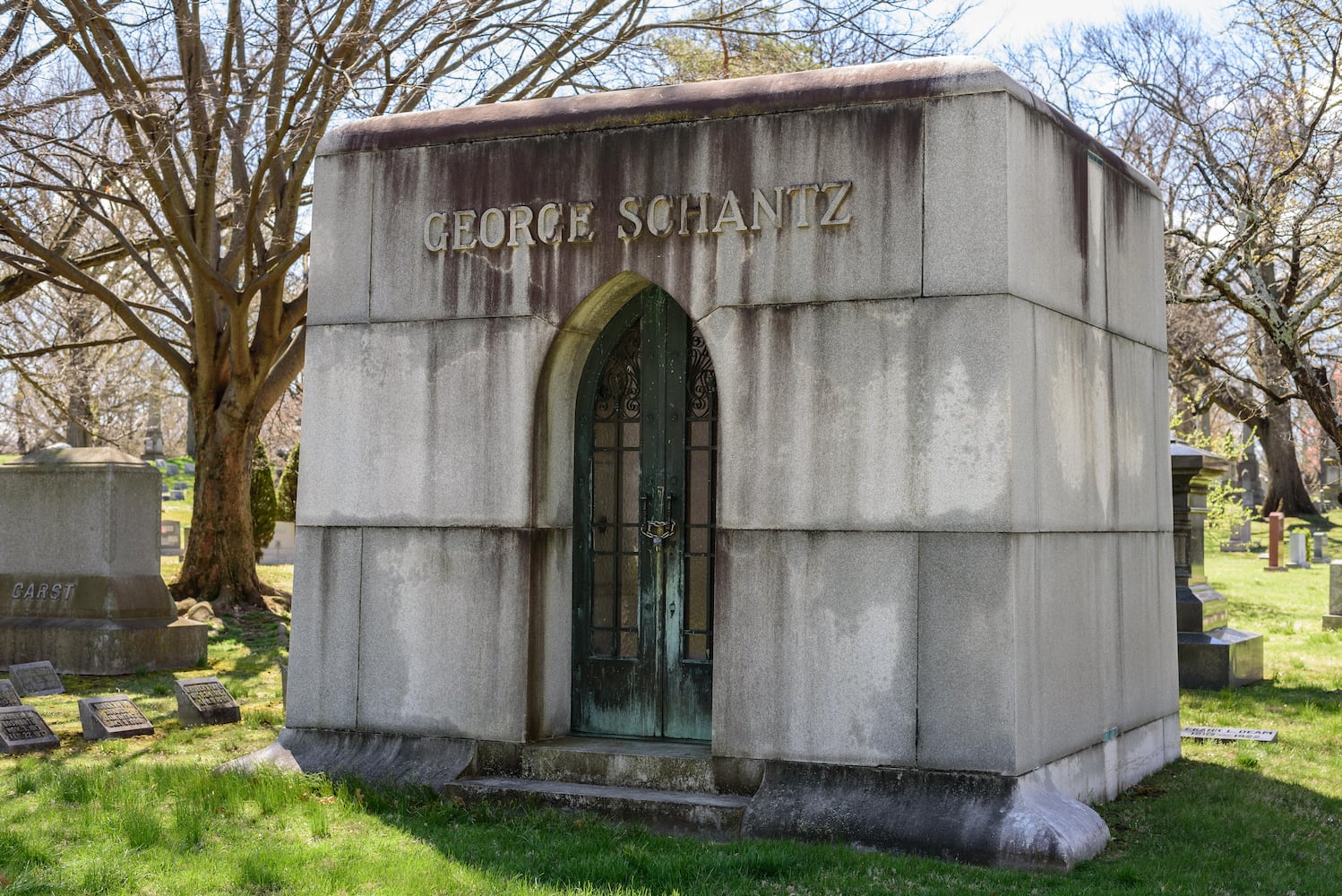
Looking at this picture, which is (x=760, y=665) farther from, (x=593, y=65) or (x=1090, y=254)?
(x=593, y=65)

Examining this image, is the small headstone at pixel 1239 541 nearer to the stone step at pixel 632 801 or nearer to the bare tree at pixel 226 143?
the bare tree at pixel 226 143

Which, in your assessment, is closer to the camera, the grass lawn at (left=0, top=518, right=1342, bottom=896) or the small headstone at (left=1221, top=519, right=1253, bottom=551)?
the grass lawn at (left=0, top=518, right=1342, bottom=896)

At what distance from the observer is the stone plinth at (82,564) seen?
13.1 meters

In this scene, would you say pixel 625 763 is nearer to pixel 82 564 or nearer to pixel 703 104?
pixel 703 104

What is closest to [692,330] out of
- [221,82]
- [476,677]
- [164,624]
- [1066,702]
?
[476,677]

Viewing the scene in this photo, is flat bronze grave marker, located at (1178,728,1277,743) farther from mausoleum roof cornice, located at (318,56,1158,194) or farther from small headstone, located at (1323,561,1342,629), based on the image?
small headstone, located at (1323,561,1342,629)

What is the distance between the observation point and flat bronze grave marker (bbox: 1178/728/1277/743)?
962 cm

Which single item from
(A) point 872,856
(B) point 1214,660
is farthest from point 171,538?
(A) point 872,856

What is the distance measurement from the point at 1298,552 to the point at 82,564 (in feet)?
83.2

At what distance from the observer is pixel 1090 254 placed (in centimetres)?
796

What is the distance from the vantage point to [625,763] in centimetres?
741

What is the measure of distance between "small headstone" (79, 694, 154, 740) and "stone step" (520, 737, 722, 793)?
12.3 ft

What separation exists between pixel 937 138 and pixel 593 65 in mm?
12051

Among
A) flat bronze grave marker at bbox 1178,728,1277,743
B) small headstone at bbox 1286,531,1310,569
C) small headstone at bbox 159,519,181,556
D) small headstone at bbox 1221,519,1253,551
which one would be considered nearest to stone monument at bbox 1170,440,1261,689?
flat bronze grave marker at bbox 1178,728,1277,743
